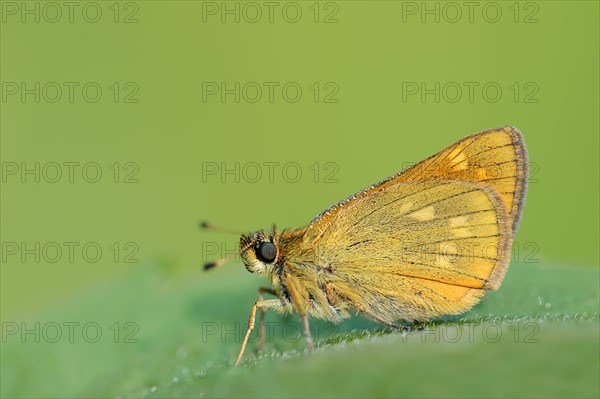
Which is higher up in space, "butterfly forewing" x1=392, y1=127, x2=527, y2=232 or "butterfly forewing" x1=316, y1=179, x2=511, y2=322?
"butterfly forewing" x1=392, y1=127, x2=527, y2=232

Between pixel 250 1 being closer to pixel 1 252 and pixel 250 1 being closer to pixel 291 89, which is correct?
pixel 291 89

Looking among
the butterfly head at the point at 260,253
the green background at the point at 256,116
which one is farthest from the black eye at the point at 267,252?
the green background at the point at 256,116

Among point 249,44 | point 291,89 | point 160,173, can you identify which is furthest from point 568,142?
point 160,173

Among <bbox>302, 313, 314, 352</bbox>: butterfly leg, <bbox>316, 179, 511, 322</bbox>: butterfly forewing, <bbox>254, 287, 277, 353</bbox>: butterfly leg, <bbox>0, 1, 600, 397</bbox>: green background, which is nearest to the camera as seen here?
<bbox>302, 313, 314, 352</bbox>: butterfly leg

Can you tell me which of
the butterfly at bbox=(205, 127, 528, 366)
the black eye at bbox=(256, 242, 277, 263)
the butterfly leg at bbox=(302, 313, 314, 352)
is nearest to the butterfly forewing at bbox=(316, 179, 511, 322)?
the butterfly at bbox=(205, 127, 528, 366)

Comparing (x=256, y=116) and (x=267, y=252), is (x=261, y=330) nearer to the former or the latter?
(x=267, y=252)

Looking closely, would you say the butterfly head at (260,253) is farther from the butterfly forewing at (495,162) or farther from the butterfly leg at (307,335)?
the butterfly forewing at (495,162)

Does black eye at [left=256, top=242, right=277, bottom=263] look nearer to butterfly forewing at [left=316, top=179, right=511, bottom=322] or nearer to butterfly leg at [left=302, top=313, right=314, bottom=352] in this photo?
butterfly forewing at [left=316, top=179, right=511, bottom=322]
